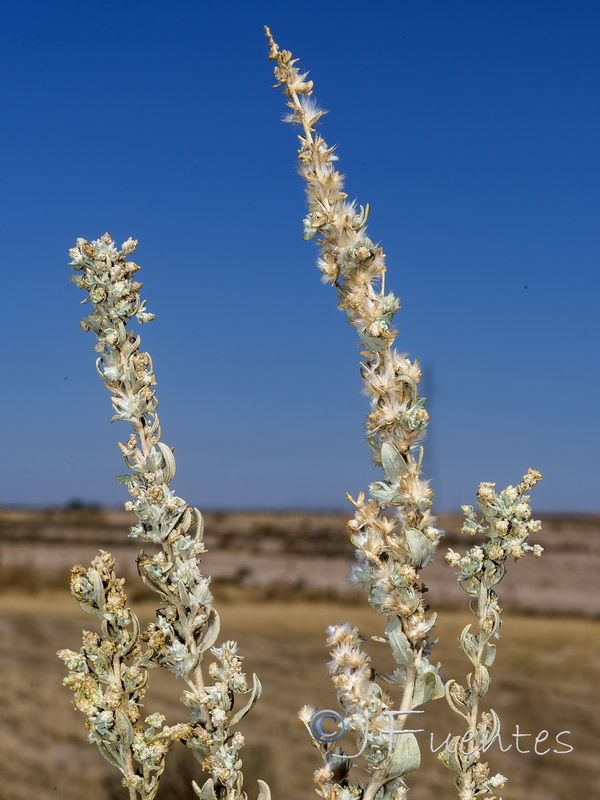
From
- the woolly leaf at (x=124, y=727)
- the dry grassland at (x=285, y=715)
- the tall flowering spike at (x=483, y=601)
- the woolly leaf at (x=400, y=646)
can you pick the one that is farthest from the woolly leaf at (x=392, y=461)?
the dry grassland at (x=285, y=715)

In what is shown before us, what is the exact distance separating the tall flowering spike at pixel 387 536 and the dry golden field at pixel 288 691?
330 centimetres

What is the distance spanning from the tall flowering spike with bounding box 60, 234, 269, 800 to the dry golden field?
9.92ft

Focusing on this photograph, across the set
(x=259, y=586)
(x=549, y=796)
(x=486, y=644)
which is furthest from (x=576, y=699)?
(x=259, y=586)

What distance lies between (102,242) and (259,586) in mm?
13743

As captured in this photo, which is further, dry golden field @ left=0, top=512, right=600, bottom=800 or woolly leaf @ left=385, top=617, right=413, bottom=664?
dry golden field @ left=0, top=512, right=600, bottom=800

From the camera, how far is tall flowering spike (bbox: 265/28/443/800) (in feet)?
3.47

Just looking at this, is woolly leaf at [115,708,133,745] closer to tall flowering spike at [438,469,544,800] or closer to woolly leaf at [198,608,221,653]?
woolly leaf at [198,608,221,653]

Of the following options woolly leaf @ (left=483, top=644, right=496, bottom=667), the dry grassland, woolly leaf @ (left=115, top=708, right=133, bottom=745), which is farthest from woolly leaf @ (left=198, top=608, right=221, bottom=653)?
the dry grassland

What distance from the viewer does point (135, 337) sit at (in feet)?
4.48

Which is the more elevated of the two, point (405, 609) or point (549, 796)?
point (405, 609)

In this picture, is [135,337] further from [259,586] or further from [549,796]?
[259,586]

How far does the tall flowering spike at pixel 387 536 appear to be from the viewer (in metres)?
1.06

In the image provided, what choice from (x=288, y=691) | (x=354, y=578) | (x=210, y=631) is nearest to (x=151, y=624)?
(x=210, y=631)

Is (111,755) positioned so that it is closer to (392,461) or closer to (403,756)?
(403,756)
